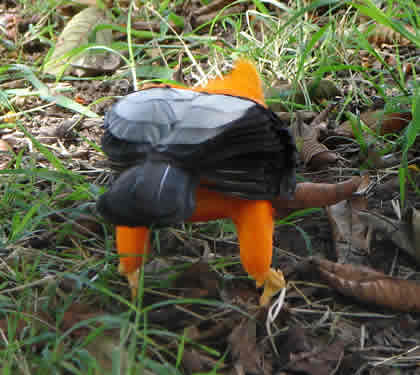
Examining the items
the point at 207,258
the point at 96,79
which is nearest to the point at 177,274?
the point at 207,258

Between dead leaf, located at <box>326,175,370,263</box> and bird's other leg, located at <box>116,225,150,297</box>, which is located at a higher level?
bird's other leg, located at <box>116,225,150,297</box>

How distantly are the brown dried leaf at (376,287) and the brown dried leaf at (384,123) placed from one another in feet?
2.89

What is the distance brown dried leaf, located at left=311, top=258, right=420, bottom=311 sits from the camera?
146 cm

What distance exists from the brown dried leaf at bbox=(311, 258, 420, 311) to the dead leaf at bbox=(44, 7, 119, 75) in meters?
2.15

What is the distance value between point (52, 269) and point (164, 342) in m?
0.53

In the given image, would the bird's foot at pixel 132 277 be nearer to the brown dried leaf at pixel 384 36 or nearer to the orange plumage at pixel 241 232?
the orange plumage at pixel 241 232

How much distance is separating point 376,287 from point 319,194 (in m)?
0.42

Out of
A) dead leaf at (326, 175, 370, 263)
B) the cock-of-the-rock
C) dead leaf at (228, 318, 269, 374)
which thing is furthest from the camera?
dead leaf at (326, 175, 370, 263)

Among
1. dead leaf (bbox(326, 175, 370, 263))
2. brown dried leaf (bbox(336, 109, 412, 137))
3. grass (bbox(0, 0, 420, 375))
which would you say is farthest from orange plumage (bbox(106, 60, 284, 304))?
brown dried leaf (bbox(336, 109, 412, 137))

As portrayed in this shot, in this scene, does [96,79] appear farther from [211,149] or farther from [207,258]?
[211,149]

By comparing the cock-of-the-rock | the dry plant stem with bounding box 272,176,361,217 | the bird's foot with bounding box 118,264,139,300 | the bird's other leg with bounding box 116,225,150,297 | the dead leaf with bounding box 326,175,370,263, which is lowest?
the dead leaf with bounding box 326,175,370,263

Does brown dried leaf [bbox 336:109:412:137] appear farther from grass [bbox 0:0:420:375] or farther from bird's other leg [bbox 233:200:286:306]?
bird's other leg [bbox 233:200:286:306]

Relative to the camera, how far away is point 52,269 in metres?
1.64

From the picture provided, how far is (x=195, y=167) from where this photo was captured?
1189 millimetres
